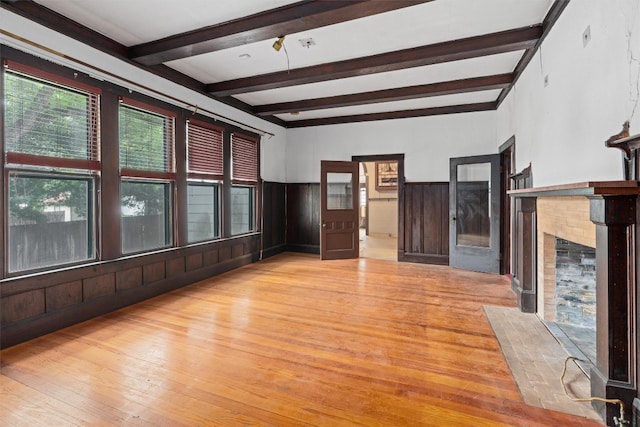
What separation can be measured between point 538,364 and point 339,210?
4.71m

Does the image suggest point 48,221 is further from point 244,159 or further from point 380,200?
point 380,200

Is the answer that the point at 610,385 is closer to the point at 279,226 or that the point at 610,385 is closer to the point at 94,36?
the point at 94,36

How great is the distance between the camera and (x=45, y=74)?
3.05m

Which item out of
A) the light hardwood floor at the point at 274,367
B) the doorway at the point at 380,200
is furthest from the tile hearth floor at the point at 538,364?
the doorway at the point at 380,200

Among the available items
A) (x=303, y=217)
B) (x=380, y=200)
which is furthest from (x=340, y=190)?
(x=380, y=200)

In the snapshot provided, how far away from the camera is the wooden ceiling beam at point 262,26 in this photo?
2.78 m

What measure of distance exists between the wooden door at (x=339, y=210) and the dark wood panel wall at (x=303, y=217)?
0.62 metres

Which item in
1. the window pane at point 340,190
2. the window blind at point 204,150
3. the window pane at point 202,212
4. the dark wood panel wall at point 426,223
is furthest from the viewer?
the window pane at point 340,190

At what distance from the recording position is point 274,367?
2500mm

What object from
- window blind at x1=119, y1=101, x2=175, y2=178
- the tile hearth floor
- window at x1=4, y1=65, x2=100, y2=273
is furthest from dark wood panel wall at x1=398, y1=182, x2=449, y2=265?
window at x1=4, y1=65, x2=100, y2=273

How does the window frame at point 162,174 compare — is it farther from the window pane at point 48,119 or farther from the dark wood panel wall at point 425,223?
the dark wood panel wall at point 425,223

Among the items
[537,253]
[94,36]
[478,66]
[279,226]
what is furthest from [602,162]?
[279,226]

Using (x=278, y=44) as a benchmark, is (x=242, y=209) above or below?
→ below

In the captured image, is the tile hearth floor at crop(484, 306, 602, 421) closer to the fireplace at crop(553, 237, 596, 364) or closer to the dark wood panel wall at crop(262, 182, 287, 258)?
the fireplace at crop(553, 237, 596, 364)
